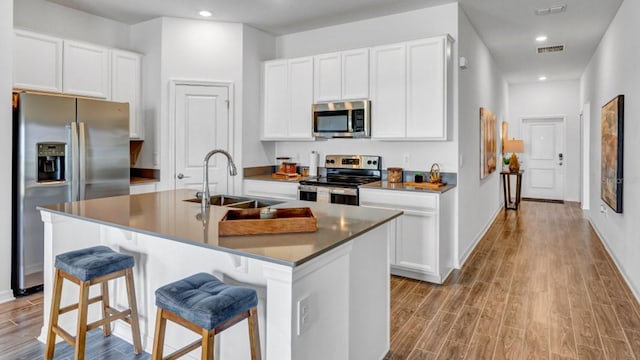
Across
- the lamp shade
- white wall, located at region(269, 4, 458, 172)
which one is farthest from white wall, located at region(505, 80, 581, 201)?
white wall, located at region(269, 4, 458, 172)

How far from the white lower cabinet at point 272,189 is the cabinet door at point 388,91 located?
112 centimetres

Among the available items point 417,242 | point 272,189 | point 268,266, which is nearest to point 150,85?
point 272,189

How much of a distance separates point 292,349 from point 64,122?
10.3ft

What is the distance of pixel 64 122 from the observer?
3455 mm

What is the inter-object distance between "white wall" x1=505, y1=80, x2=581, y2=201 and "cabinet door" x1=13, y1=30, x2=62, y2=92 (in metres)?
8.98

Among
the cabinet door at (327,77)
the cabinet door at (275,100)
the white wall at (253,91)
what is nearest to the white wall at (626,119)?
the cabinet door at (327,77)

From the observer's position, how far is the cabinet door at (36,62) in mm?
3492

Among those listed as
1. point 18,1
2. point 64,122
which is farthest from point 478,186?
point 18,1

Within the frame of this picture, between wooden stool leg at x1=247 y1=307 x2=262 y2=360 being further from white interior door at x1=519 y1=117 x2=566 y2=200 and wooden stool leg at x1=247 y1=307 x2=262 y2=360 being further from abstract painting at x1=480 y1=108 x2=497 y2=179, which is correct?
white interior door at x1=519 y1=117 x2=566 y2=200

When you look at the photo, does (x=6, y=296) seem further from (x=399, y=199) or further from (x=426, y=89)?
(x=426, y=89)

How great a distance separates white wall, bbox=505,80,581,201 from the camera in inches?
345

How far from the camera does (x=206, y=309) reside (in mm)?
1570

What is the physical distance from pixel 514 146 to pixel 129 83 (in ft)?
23.9

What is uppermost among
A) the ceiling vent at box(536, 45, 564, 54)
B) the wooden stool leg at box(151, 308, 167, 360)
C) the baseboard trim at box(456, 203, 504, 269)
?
the ceiling vent at box(536, 45, 564, 54)
